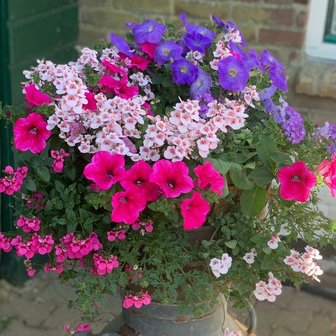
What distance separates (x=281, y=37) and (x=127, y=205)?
196 cm

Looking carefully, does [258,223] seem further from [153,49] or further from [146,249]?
[153,49]

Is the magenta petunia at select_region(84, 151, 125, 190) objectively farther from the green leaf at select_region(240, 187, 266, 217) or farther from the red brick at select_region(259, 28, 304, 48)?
the red brick at select_region(259, 28, 304, 48)

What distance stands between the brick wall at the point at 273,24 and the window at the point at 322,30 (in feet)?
0.22

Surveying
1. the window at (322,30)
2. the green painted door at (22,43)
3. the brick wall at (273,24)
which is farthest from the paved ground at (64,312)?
the window at (322,30)

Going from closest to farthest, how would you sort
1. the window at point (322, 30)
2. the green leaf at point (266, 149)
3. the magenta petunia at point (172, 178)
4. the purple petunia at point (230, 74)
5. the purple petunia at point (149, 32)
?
1. the magenta petunia at point (172, 178)
2. the green leaf at point (266, 149)
3. the purple petunia at point (230, 74)
4. the purple petunia at point (149, 32)
5. the window at point (322, 30)

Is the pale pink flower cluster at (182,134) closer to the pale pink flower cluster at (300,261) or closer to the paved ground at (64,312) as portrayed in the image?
the pale pink flower cluster at (300,261)

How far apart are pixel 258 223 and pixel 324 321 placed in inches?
76.0

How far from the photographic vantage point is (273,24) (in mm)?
3096

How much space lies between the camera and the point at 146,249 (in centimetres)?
151

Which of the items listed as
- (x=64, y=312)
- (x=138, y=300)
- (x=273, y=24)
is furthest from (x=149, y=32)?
(x=64, y=312)

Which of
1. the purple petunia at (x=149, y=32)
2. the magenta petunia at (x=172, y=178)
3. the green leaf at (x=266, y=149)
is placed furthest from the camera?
the purple petunia at (x=149, y=32)

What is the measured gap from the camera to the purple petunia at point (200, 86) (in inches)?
62.9

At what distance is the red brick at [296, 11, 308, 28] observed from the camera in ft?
10.0

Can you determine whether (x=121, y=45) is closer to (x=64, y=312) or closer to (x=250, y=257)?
(x=250, y=257)
